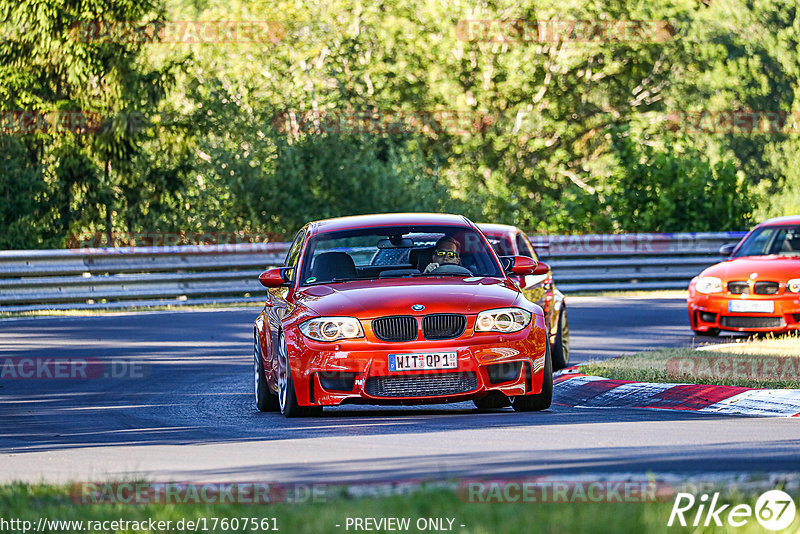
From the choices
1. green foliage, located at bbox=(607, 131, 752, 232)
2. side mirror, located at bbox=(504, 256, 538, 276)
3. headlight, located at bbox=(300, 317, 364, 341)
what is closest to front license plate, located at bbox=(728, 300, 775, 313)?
side mirror, located at bbox=(504, 256, 538, 276)

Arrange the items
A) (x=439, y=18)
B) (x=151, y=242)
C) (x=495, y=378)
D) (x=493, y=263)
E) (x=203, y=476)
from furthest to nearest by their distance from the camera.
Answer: (x=439, y=18) < (x=151, y=242) < (x=493, y=263) < (x=495, y=378) < (x=203, y=476)

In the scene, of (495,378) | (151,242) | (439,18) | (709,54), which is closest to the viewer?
(495,378)

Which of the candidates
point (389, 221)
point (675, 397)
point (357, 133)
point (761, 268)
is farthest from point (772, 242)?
point (357, 133)

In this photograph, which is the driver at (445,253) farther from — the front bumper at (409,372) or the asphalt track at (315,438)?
the front bumper at (409,372)

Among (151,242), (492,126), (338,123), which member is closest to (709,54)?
(492,126)

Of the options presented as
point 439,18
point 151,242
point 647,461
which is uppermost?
point 439,18

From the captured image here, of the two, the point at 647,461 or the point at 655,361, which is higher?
the point at 647,461

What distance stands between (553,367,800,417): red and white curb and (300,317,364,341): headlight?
7.44 feet

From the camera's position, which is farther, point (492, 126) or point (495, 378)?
point (492, 126)

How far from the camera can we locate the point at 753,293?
17812mm

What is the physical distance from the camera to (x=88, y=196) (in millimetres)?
35125

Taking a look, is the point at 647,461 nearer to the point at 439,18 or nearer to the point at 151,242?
the point at 151,242

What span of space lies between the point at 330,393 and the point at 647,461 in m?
3.33

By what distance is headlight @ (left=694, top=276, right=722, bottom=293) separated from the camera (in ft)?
59.6
